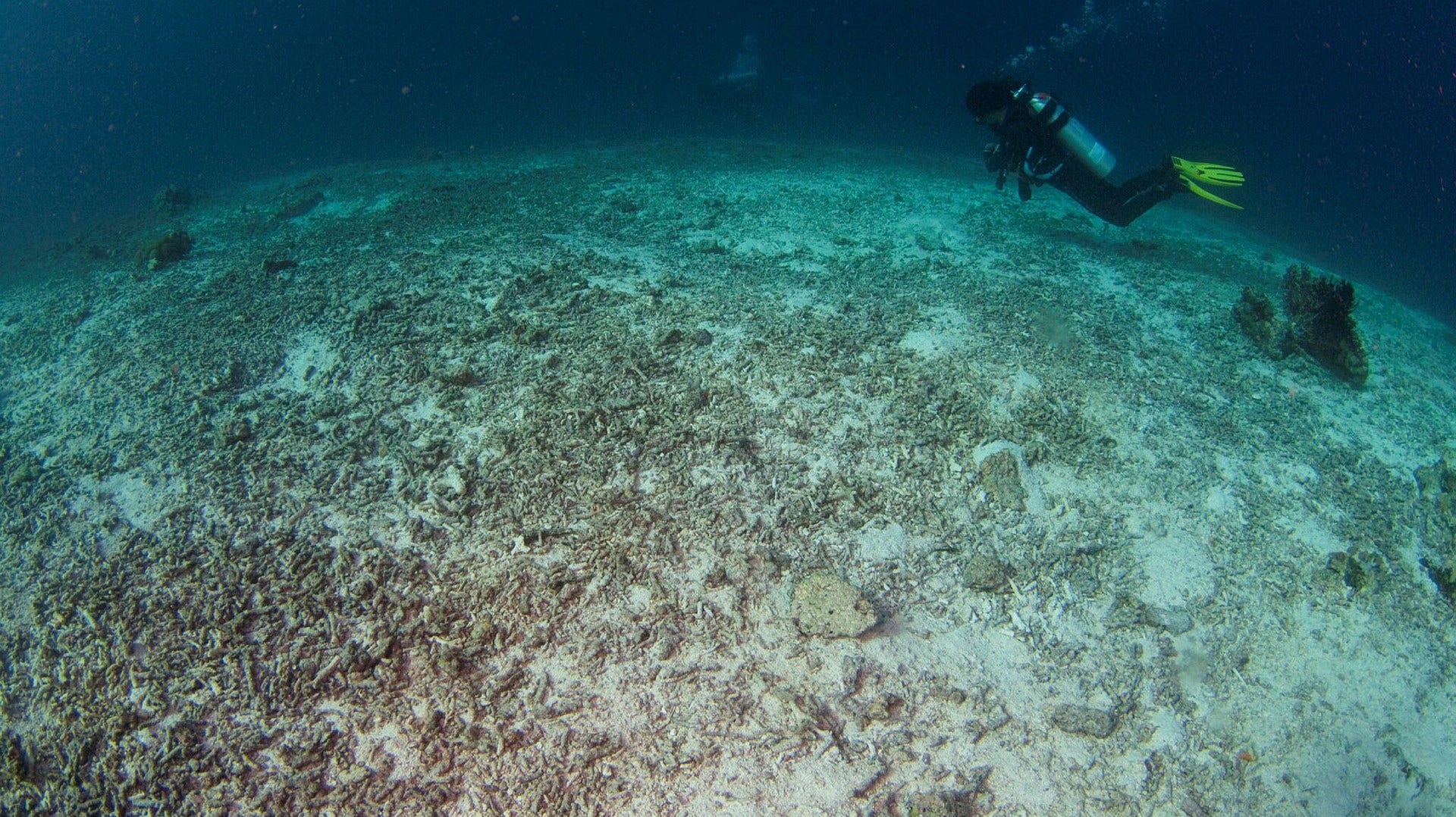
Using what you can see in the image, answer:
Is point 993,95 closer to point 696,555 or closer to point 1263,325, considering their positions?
point 1263,325

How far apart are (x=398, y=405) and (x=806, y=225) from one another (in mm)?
6345

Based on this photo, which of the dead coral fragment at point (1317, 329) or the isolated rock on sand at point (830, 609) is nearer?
the isolated rock on sand at point (830, 609)

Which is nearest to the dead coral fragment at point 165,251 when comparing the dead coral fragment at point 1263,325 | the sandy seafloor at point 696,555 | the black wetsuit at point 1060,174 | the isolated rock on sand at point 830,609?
the sandy seafloor at point 696,555

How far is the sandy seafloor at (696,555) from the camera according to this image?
2748mm

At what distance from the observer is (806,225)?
8.66 meters

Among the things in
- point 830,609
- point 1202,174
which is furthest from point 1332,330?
point 830,609

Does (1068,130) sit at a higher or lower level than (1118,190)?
higher

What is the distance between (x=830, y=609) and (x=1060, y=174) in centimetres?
796

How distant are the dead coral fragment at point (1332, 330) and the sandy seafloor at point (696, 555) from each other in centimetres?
44

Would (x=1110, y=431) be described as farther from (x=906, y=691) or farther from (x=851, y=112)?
(x=851, y=112)

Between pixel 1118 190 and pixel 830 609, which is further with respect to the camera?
pixel 1118 190

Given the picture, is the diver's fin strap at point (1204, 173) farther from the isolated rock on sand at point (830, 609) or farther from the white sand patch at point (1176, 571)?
the isolated rock on sand at point (830, 609)

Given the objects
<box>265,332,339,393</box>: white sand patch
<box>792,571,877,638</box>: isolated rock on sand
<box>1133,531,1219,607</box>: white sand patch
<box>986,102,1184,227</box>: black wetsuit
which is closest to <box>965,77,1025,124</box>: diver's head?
<box>986,102,1184,227</box>: black wetsuit

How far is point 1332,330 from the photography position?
614cm
